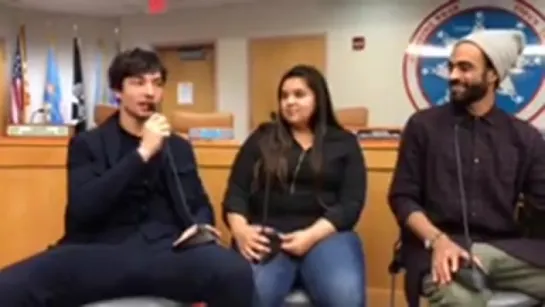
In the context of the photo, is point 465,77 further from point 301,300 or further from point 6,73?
point 6,73

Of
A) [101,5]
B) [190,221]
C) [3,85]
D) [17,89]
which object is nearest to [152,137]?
[190,221]

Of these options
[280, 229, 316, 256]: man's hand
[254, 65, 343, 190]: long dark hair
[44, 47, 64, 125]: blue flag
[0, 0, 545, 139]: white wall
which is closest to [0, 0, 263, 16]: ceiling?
[0, 0, 545, 139]: white wall

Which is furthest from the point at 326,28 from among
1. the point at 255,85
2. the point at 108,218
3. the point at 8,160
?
the point at 108,218

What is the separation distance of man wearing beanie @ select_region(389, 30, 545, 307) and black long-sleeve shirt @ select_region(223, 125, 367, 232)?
0.14 m

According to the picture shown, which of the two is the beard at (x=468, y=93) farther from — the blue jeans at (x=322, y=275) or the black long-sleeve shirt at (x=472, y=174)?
the blue jeans at (x=322, y=275)

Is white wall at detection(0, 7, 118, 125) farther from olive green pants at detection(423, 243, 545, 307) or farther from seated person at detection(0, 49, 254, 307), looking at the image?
olive green pants at detection(423, 243, 545, 307)

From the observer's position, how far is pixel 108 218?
207cm

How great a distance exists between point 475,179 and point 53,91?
730 cm

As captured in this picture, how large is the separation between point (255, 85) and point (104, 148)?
20.2 ft

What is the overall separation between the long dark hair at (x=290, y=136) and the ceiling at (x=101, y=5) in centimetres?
590

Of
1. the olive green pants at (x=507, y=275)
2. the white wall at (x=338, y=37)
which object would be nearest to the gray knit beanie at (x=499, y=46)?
the olive green pants at (x=507, y=275)

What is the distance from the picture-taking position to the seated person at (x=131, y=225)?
1.83 m

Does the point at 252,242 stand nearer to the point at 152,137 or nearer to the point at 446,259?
the point at 152,137

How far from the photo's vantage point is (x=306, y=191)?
2305 mm
